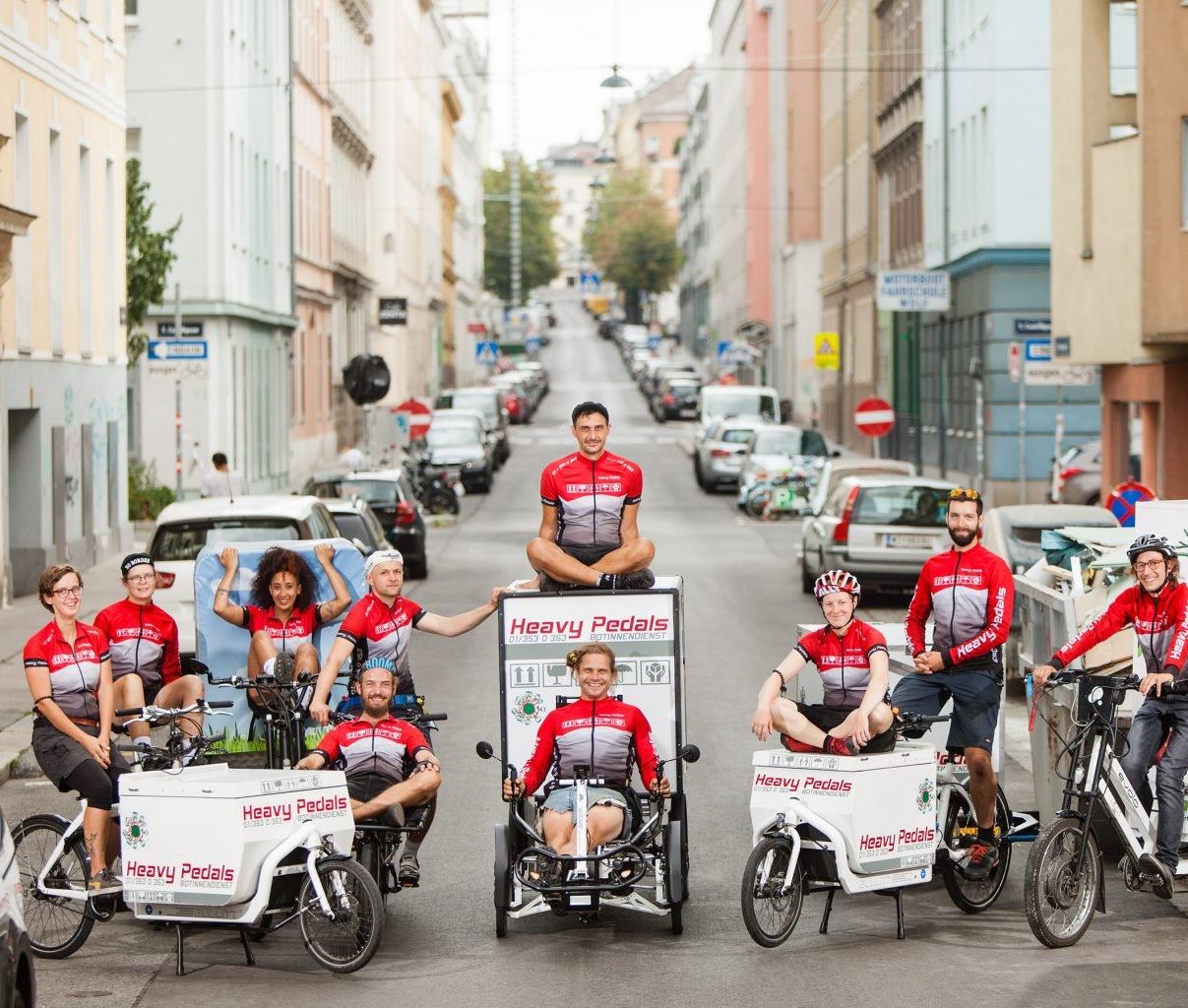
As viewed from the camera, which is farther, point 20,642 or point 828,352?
point 828,352

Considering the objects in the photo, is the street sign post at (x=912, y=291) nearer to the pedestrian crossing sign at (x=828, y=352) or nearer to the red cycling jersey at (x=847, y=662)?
the pedestrian crossing sign at (x=828, y=352)

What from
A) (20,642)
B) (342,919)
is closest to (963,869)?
(342,919)

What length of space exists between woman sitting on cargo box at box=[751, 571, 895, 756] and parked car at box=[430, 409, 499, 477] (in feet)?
138

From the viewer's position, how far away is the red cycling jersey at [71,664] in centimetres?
1034

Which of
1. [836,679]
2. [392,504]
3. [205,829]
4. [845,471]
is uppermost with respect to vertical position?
[845,471]

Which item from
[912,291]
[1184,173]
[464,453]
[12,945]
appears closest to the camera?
[12,945]

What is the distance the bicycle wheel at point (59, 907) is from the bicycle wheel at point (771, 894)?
286 centimetres

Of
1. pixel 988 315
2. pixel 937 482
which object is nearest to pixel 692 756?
pixel 937 482

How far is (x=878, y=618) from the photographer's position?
25.8 metres

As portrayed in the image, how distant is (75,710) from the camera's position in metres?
10.4

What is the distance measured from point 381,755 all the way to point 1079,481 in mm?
28475

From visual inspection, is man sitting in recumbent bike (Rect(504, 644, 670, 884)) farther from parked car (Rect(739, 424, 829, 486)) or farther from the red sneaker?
parked car (Rect(739, 424, 829, 486))

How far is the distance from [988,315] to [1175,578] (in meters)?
33.5

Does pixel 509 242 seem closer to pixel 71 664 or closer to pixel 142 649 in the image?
pixel 142 649
